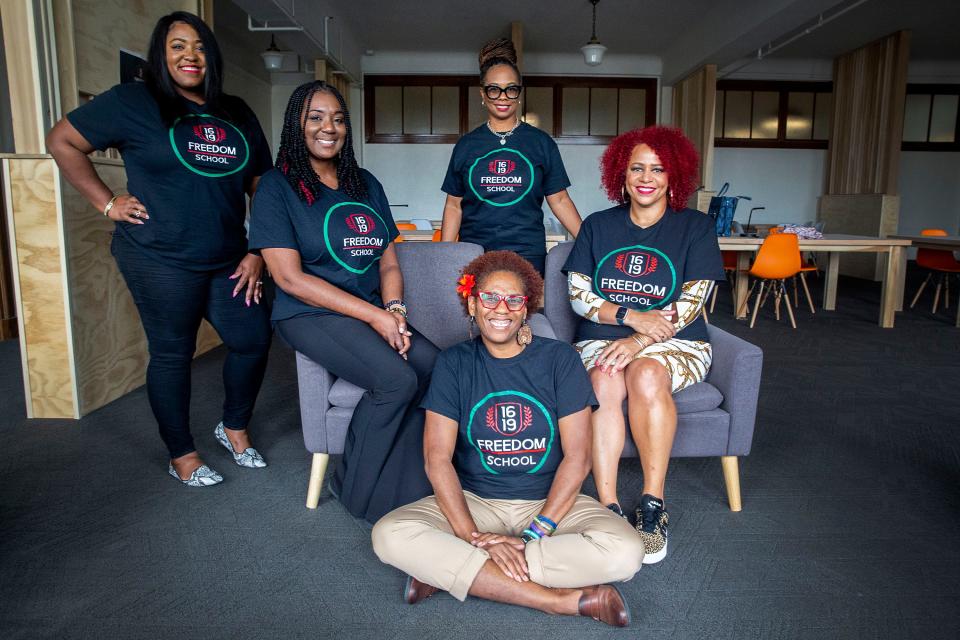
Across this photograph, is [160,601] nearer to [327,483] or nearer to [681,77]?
[327,483]

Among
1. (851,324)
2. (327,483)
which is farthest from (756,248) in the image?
(327,483)

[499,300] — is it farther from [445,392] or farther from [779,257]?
[779,257]

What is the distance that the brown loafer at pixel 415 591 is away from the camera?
186 cm

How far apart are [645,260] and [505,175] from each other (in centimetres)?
73

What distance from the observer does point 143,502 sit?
2525 mm

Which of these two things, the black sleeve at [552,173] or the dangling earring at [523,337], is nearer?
the dangling earring at [523,337]

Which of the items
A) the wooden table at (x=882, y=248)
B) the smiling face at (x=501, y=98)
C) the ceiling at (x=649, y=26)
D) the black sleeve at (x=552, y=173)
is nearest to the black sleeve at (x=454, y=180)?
the smiling face at (x=501, y=98)

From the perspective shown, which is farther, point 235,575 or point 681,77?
point 681,77

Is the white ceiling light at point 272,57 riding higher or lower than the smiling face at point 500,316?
higher

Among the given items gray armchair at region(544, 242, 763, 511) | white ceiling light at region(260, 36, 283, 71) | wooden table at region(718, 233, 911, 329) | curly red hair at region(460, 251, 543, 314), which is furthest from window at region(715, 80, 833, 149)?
curly red hair at region(460, 251, 543, 314)

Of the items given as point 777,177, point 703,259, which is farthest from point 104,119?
point 777,177

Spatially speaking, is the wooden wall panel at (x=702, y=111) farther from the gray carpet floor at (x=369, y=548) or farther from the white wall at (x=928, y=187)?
the gray carpet floor at (x=369, y=548)

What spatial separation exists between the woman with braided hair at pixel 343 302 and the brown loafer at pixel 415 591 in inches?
14.6

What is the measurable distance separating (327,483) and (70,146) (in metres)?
1.56
